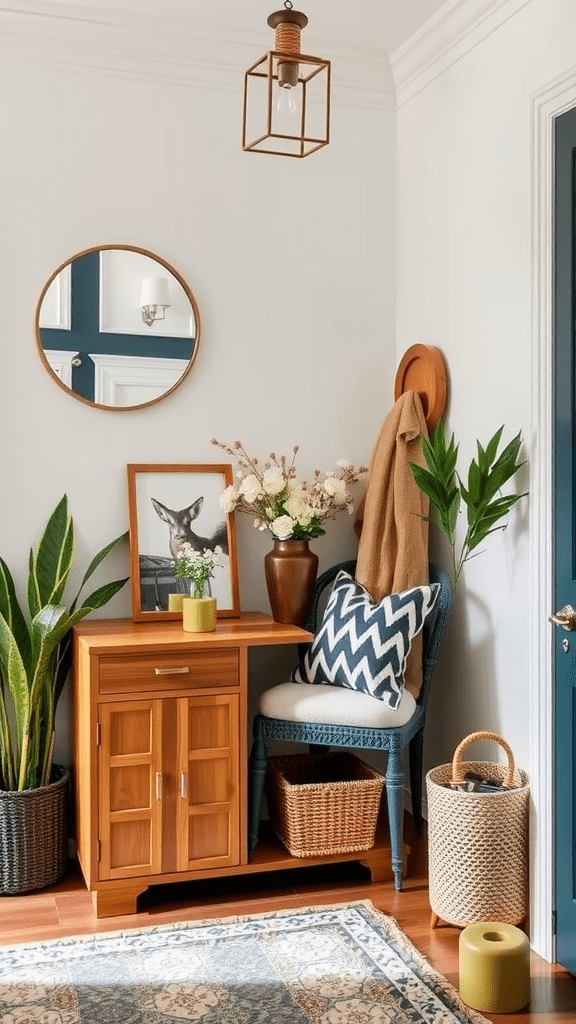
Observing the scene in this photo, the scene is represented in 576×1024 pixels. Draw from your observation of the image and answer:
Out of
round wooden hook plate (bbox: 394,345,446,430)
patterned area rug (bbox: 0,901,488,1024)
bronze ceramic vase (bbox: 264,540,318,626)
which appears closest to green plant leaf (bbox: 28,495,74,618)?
bronze ceramic vase (bbox: 264,540,318,626)

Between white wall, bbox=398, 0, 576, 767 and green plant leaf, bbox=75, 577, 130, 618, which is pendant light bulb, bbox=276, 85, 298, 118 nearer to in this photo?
white wall, bbox=398, 0, 576, 767

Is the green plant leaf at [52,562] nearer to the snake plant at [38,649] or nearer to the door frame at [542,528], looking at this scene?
the snake plant at [38,649]

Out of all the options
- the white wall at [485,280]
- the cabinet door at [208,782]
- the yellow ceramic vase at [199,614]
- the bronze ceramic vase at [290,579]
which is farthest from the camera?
the bronze ceramic vase at [290,579]

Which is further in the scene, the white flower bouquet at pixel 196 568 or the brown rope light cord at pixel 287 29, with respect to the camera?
the white flower bouquet at pixel 196 568

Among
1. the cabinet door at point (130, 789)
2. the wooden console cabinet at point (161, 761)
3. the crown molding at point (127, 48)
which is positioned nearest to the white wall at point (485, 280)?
the crown molding at point (127, 48)

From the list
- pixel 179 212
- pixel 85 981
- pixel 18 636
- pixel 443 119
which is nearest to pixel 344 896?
pixel 85 981

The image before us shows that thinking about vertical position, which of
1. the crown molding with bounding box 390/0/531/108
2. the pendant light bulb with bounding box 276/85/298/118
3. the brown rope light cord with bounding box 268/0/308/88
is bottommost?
the pendant light bulb with bounding box 276/85/298/118

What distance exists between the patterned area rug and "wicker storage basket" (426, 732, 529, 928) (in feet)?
0.65

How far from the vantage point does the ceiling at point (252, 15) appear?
3.12m

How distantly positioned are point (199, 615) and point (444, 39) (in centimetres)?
207

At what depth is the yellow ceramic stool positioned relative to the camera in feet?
7.57

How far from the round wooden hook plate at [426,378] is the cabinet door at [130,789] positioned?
136 centimetres

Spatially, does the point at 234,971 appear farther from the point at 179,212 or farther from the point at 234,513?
the point at 179,212

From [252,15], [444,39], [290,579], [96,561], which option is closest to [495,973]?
[290,579]
